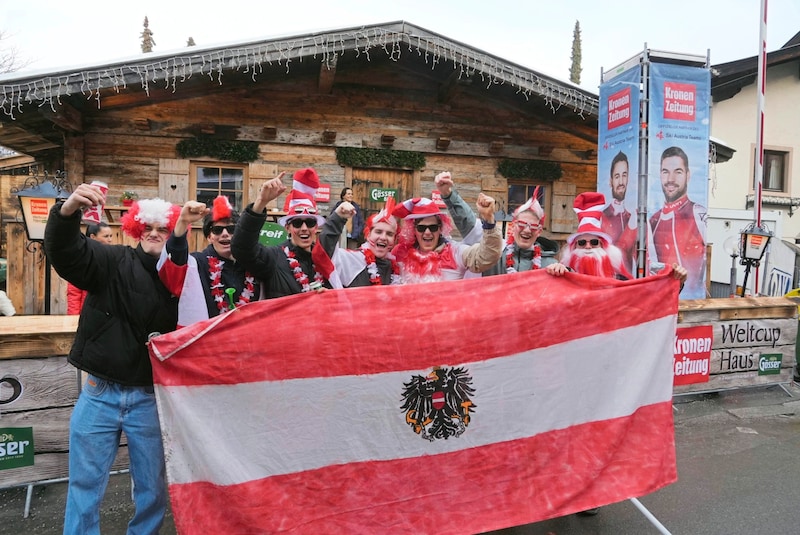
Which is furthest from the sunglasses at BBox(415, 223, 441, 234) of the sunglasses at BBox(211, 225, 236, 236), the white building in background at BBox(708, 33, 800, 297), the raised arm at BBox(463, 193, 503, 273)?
the white building in background at BBox(708, 33, 800, 297)

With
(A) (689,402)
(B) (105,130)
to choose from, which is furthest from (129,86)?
(A) (689,402)

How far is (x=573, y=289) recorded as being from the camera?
9.22 ft

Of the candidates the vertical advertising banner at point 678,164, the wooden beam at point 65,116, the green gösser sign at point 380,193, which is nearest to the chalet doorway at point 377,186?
the green gösser sign at point 380,193

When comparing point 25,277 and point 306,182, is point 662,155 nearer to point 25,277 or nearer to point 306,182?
point 306,182

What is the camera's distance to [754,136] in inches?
587

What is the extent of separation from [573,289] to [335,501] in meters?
1.67

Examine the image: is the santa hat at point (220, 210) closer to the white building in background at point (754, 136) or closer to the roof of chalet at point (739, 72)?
the white building in background at point (754, 136)

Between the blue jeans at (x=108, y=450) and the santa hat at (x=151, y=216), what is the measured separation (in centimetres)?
74

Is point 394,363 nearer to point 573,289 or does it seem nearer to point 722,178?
point 573,289

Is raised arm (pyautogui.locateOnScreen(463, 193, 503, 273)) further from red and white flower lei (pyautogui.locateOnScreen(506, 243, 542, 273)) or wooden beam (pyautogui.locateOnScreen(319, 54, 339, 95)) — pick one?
wooden beam (pyautogui.locateOnScreen(319, 54, 339, 95))

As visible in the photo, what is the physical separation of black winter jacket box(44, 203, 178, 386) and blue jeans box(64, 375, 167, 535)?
95mm

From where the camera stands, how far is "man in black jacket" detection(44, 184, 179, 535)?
2262 mm

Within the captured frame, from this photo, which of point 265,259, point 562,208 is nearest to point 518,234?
point 265,259

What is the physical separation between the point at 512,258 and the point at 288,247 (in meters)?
1.53
